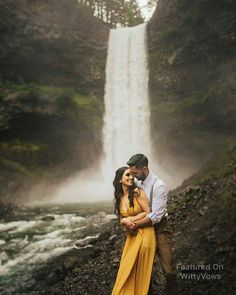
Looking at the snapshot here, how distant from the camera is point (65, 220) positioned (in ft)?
54.9

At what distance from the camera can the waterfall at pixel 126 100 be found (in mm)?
30266

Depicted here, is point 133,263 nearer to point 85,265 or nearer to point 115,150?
point 85,265

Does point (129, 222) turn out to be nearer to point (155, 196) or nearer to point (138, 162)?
point (155, 196)

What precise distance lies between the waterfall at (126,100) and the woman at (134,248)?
80.1ft

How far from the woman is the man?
106mm

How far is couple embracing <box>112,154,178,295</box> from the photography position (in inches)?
194

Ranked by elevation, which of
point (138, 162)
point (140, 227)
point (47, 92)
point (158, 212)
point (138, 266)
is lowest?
point (138, 266)

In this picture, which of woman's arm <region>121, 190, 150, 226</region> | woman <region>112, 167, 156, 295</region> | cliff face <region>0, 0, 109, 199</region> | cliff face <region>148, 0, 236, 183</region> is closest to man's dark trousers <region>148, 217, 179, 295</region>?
woman <region>112, 167, 156, 295</region>

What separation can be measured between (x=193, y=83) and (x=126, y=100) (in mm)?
6340

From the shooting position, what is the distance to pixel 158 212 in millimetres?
5020

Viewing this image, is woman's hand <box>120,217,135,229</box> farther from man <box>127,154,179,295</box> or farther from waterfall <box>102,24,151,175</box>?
waterfall <box>102,24,151,175</box>

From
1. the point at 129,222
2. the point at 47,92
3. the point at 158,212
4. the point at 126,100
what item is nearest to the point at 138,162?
the point at 158,212

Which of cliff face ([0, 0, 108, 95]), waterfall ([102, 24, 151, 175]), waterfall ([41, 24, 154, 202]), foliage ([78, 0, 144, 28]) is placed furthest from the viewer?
foliage ([78, 0, 144, 28])

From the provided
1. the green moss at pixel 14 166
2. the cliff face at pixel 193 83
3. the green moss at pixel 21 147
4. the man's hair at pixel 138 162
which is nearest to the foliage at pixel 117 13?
the cliff face at pixel 193 83
